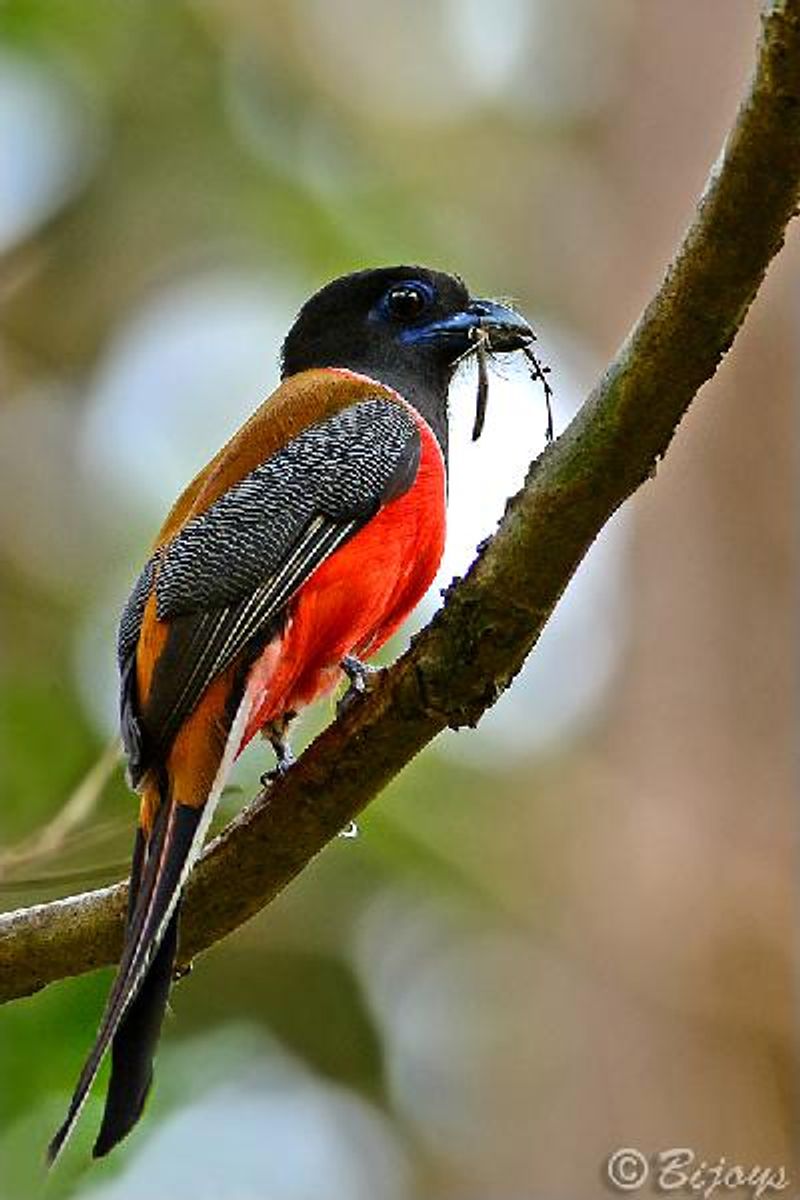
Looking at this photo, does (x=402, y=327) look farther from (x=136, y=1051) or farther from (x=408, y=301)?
(x=136, y=1051)

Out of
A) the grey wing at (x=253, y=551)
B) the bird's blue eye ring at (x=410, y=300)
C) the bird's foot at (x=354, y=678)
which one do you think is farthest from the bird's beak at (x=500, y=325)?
the bird's foot at (x=354, y=678)

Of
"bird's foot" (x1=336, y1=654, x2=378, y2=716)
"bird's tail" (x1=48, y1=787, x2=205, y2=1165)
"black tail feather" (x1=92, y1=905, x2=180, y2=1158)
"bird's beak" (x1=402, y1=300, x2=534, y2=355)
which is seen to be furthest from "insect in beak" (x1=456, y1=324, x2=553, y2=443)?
"black tail feather" (x1=92, y1=905, x2=180, y2=1158)

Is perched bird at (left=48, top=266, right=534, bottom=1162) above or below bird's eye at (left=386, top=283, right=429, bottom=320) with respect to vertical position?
below

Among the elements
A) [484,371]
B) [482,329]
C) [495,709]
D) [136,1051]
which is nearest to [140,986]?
[136,1051]

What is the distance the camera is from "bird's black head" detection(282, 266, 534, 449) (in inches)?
220

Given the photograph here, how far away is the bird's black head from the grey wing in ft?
1.43

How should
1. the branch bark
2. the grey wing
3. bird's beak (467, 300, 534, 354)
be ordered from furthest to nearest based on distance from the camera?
bird's beak (467, 300, 534, 354) → the grey wing → the branch bark

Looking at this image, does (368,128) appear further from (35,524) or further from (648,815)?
(648,815)

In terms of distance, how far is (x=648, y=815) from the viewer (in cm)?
885

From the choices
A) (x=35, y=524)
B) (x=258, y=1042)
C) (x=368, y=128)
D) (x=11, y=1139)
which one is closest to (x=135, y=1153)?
(x=11, y=1139)

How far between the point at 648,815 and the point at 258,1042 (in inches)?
73.2

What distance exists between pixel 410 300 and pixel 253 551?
136 cm

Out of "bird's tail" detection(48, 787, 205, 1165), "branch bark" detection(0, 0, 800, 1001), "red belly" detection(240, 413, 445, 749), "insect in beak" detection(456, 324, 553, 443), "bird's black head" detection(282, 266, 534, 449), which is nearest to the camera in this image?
"branch bark" detection(0, 0, 800, 1001)

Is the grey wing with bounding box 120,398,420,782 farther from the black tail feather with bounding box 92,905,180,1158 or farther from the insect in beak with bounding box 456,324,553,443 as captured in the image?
the black tail feather with bounding box 92,905,180,1158
